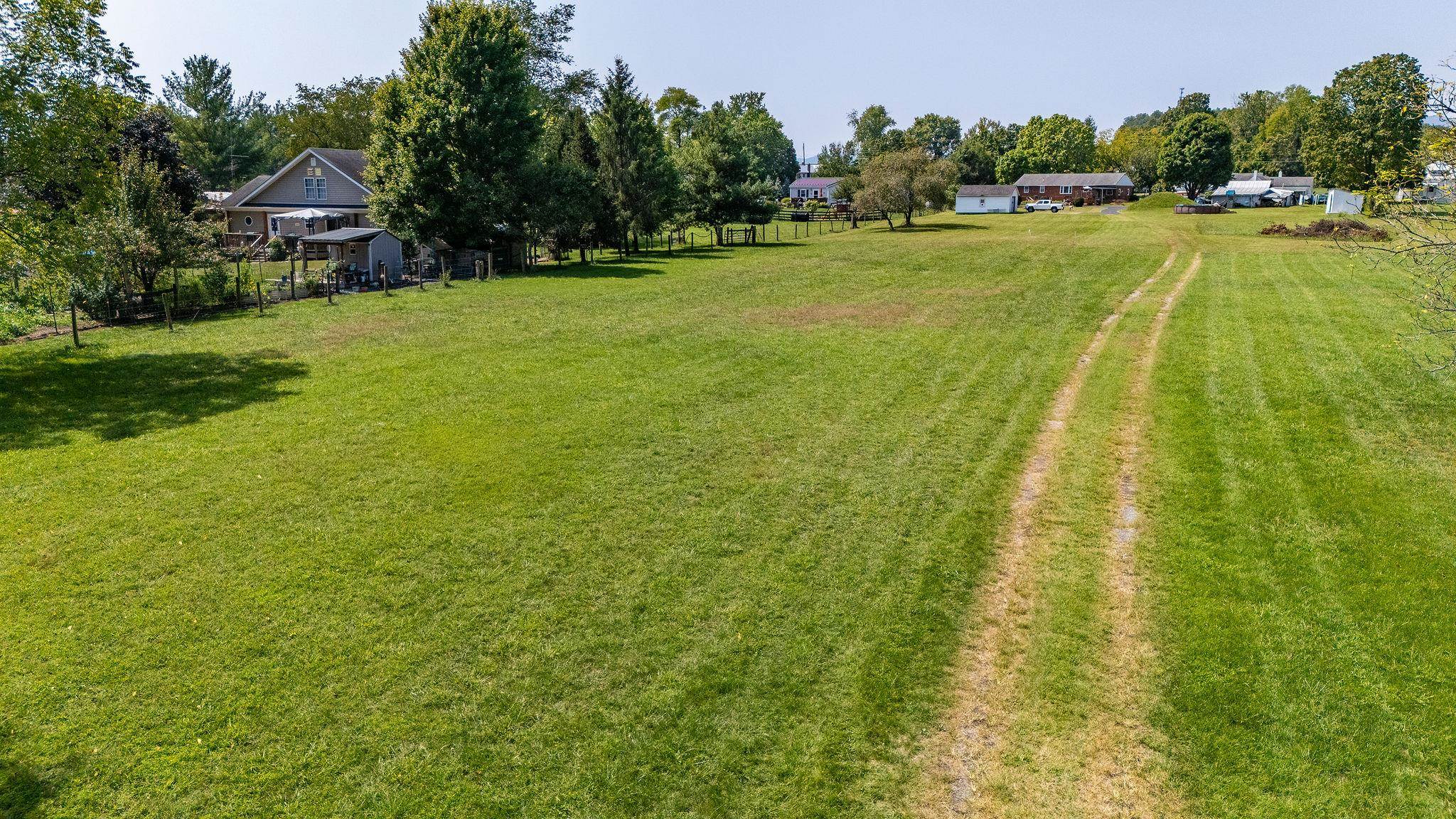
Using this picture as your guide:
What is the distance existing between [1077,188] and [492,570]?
344ft

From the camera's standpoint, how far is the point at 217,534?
1033 cm

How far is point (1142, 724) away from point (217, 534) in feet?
35.8

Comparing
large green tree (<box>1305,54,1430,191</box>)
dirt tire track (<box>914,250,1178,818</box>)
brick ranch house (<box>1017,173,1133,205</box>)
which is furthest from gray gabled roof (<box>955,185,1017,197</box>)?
dirt tire track (<box>914,250,1178,818</box>)

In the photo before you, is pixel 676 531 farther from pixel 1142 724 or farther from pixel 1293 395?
pixel 1293 395

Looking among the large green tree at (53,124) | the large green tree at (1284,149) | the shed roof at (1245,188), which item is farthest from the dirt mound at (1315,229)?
the large green tree at (1284,149)

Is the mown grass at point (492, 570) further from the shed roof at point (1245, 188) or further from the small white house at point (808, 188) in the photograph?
the small white house at point (808, 188)

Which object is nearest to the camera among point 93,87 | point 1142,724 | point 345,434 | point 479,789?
point 479,789

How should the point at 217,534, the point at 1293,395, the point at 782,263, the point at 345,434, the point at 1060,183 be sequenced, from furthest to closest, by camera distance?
1. the point at 1060,183
2. the point at 782,263
3. the point at 1293,395
4. the point at 345,434
5. the point at 217,534

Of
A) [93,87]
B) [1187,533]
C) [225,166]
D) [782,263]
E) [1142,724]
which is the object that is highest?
[225,166]

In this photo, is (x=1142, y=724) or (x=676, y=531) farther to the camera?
(x=676, y=531)

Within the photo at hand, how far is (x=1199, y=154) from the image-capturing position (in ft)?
295

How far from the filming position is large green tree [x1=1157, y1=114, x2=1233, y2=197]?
89688 millimetres

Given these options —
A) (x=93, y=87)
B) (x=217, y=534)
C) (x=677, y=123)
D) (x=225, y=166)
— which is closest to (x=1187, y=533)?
(x=217, y=534)

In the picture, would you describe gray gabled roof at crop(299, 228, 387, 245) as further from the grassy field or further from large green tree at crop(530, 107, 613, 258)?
the grassy field
